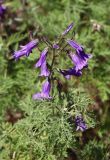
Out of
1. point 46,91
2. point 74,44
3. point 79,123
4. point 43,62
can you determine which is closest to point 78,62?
point 74,44

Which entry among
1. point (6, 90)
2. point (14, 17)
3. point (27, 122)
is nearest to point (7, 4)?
point (14, 17)

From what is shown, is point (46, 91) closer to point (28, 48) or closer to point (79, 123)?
point (28, 48)

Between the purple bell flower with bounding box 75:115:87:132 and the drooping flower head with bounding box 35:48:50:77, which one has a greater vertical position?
the drooping flower head with bounding box 35:48:50:77

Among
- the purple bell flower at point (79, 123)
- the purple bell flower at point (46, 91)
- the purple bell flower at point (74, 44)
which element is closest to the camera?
the purple bell flower at point (74, 44)

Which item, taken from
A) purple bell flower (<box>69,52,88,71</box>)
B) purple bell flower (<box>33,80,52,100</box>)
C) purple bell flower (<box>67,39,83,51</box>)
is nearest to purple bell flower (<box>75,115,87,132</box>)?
purple bell flower (<box>33,80,52,100</box>)

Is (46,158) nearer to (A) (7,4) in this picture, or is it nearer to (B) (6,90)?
(B) (6,90)

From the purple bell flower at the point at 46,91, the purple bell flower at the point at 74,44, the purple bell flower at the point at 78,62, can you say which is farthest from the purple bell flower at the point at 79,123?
the purple bell flower at the point at 74,44

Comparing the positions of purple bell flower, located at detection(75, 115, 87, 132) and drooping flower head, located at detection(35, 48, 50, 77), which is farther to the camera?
purple bell flower, located at detection(75, 115, 87, 132)

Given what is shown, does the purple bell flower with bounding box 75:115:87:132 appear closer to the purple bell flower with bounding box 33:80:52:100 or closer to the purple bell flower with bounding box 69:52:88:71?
the purple bell flower with bounding box 33:80:52:100

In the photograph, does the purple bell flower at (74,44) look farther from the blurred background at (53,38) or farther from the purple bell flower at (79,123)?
the blurred background at (53,38)

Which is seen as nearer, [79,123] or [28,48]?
[28,48]
